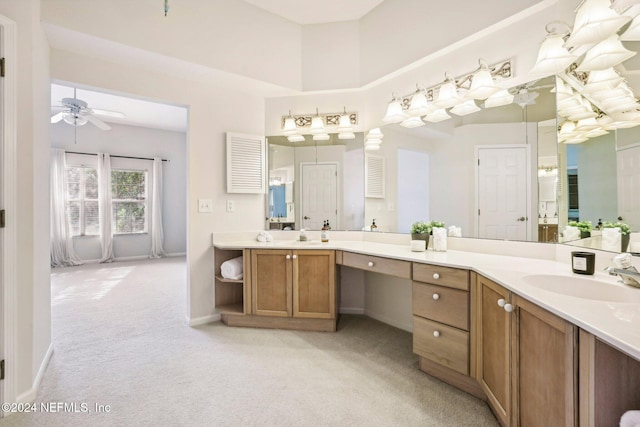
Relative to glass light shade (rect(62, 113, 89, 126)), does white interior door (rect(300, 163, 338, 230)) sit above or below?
below

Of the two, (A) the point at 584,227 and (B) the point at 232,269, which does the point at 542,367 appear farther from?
(B) the point at 232,269

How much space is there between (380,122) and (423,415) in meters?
2.51

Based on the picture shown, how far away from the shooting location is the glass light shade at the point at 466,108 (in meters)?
2.38

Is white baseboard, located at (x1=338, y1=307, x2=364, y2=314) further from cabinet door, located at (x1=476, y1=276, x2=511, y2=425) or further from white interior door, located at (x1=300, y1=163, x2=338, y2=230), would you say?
cabinet door, located at (x1=476, y1=276, x2=511, y2=425)

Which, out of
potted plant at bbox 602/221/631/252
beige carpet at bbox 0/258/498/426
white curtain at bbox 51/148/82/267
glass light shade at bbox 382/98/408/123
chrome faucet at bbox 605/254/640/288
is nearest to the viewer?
chrome faucet at bbox 605/254/640/288

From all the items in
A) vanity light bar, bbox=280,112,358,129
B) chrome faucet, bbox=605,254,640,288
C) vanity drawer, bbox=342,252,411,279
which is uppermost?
vanity light bar, bbox=280,112,358,129

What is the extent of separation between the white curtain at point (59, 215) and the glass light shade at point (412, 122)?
642 centimetres

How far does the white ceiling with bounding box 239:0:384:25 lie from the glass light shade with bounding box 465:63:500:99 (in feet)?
4.61

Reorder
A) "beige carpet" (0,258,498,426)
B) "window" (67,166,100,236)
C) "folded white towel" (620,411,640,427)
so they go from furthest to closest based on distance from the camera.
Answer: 1. "window" (67,166,100,236)
2. "beige carpet" (0,258,498,426)
3. "folded white towel" (620,411,640,427)

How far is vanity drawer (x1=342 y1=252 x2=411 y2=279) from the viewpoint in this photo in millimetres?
2195

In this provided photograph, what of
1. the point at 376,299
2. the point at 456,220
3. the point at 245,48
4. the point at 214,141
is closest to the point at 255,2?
the point at 245,48

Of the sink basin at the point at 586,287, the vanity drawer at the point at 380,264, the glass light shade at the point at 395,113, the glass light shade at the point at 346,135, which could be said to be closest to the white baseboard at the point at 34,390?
the vanity drawer at the point at 380,264

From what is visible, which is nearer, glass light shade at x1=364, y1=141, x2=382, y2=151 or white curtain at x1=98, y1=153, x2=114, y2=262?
glass light shade at x1=364, y1=141, x2=382, y2=151

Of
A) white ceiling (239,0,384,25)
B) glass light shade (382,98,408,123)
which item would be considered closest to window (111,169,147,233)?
white ceiling (239,0,384,25)
